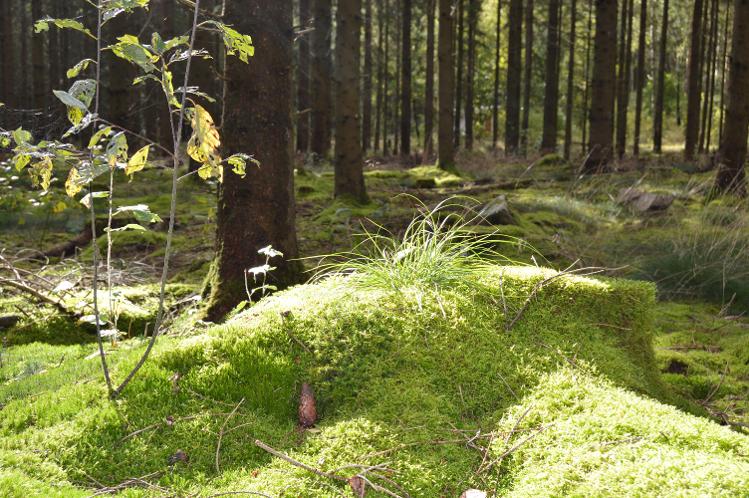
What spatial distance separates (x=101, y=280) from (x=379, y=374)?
3402 millimetres

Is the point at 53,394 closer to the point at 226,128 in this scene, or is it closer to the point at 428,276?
the point at 428,276

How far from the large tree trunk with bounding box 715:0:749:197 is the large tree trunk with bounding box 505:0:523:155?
9853mm

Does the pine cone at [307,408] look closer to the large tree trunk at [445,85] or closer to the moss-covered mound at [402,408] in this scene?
the moss-covered mound at [402,408]

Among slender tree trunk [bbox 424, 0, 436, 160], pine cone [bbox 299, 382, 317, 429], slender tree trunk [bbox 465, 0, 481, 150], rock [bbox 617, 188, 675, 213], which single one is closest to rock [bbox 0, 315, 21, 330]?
pine cone [bbox 299, 382, 317, 429]

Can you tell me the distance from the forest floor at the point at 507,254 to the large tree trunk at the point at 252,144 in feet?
1.17

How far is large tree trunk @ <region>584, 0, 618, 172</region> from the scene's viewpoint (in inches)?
484

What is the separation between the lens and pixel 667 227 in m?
7.68

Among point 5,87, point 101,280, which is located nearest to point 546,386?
point 101,280

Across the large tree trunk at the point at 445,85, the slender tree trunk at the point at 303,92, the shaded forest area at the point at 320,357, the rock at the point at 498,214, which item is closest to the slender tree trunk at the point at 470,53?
the slender tree trunk at the point at 303,92

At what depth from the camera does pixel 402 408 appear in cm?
251

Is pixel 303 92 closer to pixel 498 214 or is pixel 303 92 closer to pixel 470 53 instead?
pixel 470 53

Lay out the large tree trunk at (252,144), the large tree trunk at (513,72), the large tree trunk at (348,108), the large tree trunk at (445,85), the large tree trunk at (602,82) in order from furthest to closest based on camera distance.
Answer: the large tree trunk at (513,72) < the large tree trunk at (445,85) < the large tree trunk at (602,82) < the large tree trunk at (348,108) < the large tree trunk at (252,144)

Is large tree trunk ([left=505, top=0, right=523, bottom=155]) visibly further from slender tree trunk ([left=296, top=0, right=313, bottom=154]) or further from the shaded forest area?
the shaded forest area

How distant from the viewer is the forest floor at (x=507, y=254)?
10.3ft
